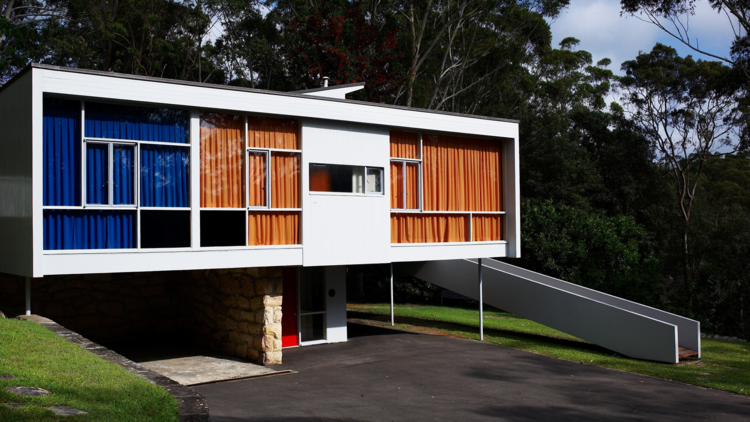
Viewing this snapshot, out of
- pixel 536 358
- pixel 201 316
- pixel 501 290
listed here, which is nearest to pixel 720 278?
pixel 501 290

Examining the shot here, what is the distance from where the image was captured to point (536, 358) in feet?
48.1

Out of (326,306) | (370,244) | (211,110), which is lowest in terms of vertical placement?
(326,306)

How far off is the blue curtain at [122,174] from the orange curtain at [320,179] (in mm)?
3733

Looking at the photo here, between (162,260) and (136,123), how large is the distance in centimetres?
249

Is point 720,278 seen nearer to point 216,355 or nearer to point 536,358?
point 536,358

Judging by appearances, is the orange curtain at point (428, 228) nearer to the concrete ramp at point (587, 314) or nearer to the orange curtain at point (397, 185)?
the orange curtain at point (397, 185)

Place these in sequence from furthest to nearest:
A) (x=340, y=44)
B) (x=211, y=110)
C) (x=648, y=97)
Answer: (x=648, y=97) < (x=340, y=44) < (x=211, y=110)

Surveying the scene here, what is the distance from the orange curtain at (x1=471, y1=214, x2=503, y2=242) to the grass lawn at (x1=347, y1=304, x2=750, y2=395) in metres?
2.73

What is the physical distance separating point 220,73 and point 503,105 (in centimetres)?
1570

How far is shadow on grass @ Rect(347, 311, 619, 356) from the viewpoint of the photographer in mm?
16484

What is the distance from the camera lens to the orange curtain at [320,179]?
13648mm

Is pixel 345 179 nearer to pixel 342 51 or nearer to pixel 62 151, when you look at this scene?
pixel 62 151

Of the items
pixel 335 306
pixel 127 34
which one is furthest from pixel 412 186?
pixel 127 34

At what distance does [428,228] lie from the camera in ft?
50.9
